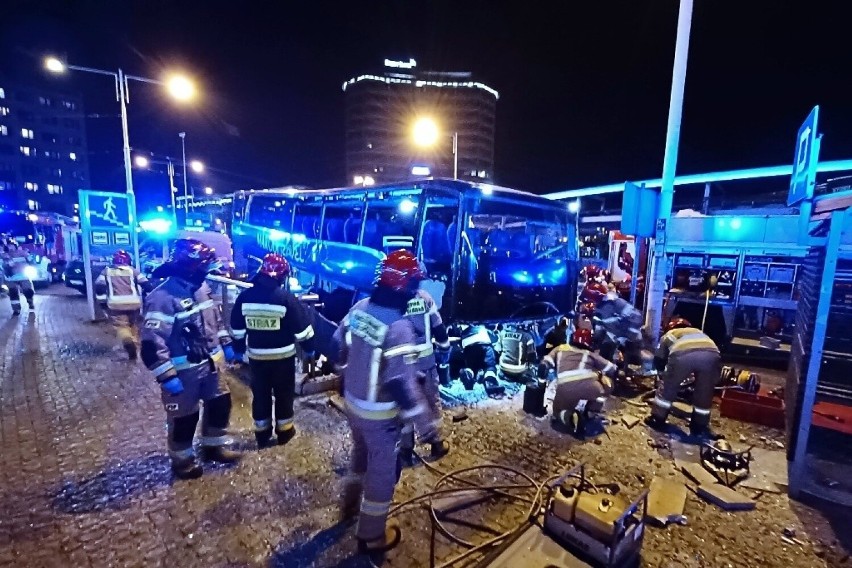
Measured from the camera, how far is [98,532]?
3.15m

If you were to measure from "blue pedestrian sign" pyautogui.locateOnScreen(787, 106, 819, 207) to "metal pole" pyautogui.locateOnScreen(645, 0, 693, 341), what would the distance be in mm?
2109

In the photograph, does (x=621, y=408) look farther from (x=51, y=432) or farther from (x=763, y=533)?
(x=51, y=432)

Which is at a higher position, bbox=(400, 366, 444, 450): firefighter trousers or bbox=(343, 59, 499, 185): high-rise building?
bbox=(343, 59, 499, 185): high-rise building

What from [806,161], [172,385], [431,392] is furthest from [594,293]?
[172,385]

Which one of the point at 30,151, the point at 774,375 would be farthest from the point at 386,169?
the point at 774,375

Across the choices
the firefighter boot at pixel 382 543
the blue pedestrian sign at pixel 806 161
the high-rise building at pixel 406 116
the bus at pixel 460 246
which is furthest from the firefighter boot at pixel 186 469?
the high-rise building at pixel 406 116

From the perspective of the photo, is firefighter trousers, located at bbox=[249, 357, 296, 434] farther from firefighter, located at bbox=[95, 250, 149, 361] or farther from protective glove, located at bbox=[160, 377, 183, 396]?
firefighter, located at bbox=[95, 250, 149, 361]

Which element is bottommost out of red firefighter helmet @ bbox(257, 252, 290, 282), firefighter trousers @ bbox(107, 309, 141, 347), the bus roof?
firefighter trousers @ bbox(107, 309, 141, 347)

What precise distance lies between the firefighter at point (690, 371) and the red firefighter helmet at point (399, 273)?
353cm

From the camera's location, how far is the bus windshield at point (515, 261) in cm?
591

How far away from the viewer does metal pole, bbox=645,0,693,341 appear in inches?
269

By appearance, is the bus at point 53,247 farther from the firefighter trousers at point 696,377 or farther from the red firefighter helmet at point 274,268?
the firefighter trousers at point 696,377

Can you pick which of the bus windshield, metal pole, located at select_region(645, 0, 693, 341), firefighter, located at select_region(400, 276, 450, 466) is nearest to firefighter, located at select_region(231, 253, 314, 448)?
firefighter, located at select_region(400, 276, 450, 466)

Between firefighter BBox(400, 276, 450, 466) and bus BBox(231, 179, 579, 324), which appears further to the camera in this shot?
bus BBox(231, 179, 579, 324)
